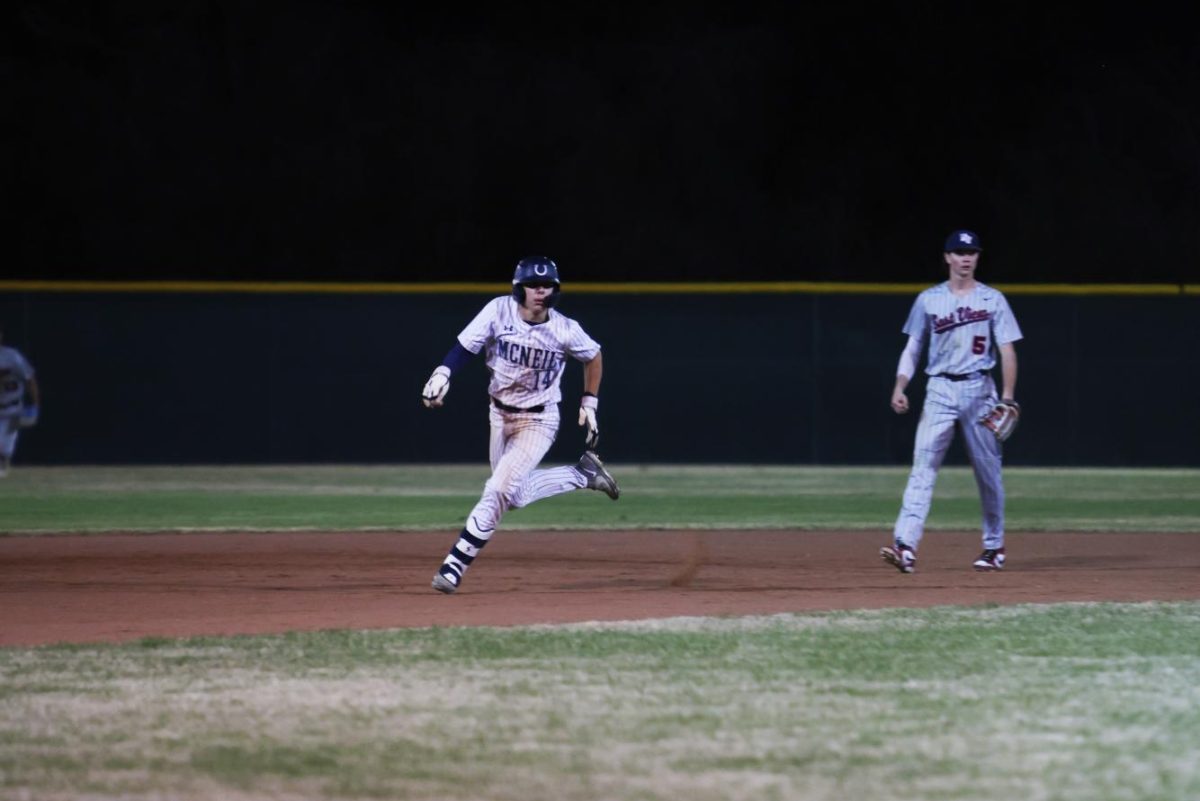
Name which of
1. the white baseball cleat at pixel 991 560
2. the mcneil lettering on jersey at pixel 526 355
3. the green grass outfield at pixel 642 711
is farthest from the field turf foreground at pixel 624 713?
the white baseball cleat at pixel 991 560

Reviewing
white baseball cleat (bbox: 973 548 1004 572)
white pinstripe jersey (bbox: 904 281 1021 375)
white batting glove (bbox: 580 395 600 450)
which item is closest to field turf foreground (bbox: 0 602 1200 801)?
white batting glove (bbox: 580 395 600 450)

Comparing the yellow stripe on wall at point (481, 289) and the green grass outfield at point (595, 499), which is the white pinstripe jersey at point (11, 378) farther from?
the yellow stripe on wall at point (481, 289)

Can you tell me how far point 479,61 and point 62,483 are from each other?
14.0m

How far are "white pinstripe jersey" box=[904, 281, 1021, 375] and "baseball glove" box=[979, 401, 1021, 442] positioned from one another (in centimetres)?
26

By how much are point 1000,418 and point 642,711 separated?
4962mm

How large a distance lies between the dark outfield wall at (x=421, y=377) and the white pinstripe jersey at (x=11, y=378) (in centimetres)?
328

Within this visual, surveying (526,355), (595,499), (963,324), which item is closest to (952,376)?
(963,324)

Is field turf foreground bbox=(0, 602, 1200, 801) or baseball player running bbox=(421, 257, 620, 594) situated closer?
field turf foreground bbox=(0, 602, 1200, 801)

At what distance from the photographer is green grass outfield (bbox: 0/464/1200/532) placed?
15195 mm

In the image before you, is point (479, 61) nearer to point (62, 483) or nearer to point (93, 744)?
point (62, 483)

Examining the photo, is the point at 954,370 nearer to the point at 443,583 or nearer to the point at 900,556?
the point at 900,556

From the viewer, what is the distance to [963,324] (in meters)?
10.6

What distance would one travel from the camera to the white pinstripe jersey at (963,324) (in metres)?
10.6

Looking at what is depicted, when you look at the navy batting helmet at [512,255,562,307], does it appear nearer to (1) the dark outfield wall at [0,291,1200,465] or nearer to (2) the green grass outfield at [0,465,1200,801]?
(2) the green grass outfield at [0,465,1200,801]
